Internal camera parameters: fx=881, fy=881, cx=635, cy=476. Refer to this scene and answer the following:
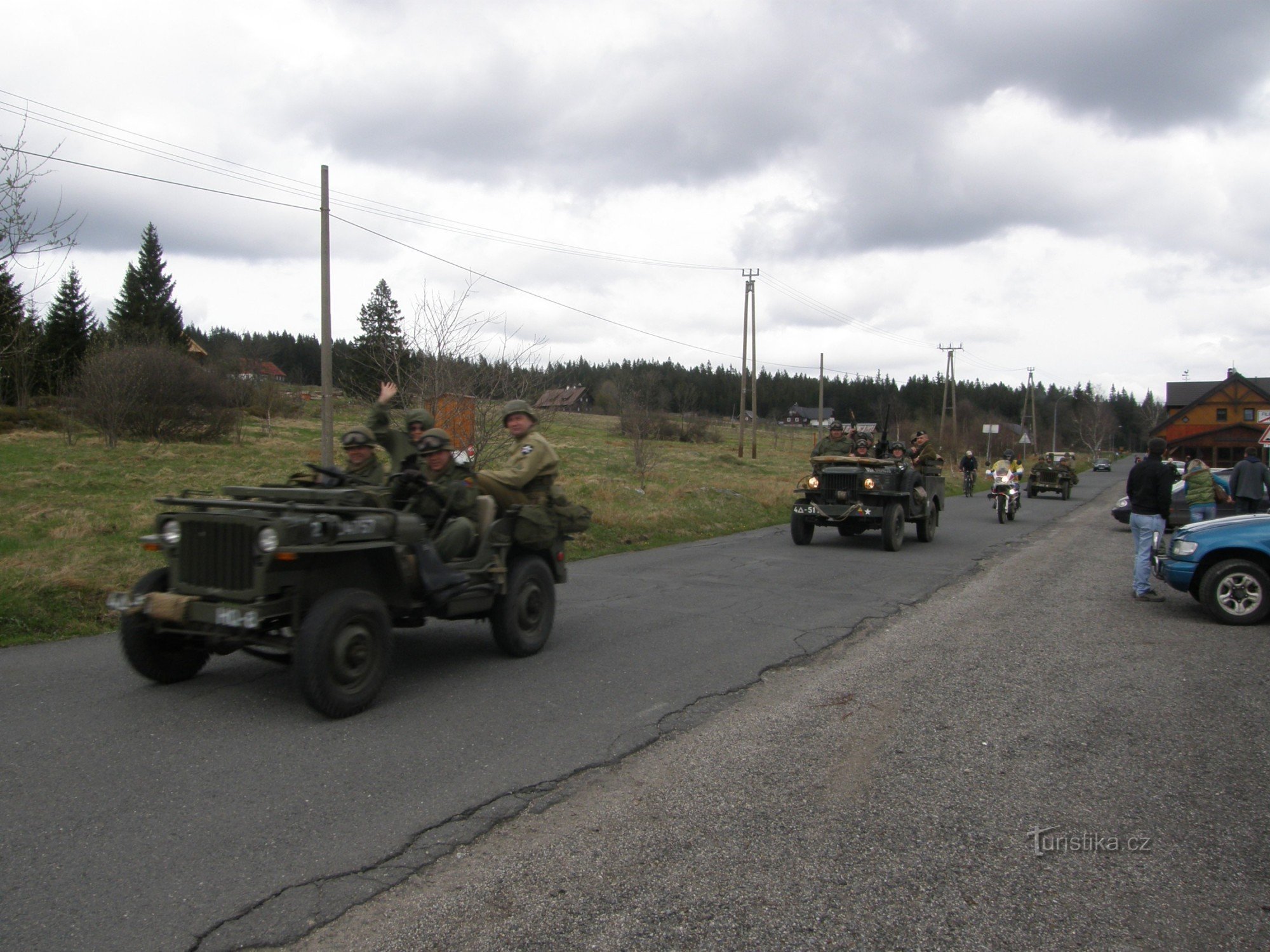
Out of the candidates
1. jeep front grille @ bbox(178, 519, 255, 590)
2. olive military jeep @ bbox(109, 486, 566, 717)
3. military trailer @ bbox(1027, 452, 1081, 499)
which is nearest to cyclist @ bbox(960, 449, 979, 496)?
military trailer @ bbox(1027, 452, 1081, 499)

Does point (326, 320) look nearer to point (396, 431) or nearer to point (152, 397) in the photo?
point (396, 431)

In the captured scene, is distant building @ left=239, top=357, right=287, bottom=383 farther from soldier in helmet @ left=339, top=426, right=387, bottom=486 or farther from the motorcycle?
soldier in helmet @ left=339, top=426, right=387, bottom=486

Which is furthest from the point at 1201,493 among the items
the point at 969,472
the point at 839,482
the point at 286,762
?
the point at 969,472

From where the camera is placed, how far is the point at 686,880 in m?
3.46

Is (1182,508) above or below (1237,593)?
above

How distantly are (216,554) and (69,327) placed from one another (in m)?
53.6

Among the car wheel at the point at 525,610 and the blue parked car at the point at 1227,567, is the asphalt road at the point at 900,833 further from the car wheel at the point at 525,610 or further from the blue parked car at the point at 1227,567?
the blue parked car at the point at 1227,567

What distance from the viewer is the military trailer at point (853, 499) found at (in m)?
15.1

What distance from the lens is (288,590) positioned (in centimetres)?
526

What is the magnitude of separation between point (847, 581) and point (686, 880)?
8.43 m

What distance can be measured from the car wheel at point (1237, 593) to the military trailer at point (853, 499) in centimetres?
620

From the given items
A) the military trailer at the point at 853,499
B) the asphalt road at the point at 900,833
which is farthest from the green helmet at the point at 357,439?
the military trailer at the point at 853,499

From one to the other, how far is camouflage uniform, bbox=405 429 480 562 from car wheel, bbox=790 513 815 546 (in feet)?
32.1

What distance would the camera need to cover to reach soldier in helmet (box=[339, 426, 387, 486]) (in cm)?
679
